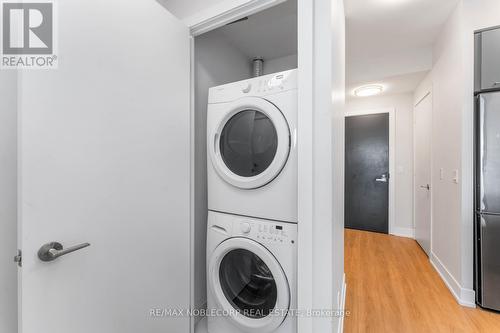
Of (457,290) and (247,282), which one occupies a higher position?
(247,282)

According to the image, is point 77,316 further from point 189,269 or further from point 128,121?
point 128,121

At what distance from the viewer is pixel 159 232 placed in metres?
1.21

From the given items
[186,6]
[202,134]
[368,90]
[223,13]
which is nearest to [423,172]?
[368,90]

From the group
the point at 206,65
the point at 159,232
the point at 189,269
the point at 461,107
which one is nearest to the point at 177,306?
the point at 189,269

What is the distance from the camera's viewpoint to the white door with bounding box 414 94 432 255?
2.72m

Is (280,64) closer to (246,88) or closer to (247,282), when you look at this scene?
(246,88)

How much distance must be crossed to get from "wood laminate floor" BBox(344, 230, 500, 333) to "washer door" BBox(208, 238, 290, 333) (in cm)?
71

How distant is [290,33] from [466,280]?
247cm

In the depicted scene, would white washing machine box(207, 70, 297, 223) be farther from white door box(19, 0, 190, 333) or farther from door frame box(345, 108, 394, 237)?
door frame box(345, 108, 394, 237)

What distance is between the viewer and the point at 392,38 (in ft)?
7.66

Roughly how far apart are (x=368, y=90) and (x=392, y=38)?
99 centimetres

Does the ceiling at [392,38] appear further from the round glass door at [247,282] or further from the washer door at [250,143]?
the round glass door at [247,282]

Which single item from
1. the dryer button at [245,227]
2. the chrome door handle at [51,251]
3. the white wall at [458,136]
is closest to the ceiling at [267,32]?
the white wall at [458,136]

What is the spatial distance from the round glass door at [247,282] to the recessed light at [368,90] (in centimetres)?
292
